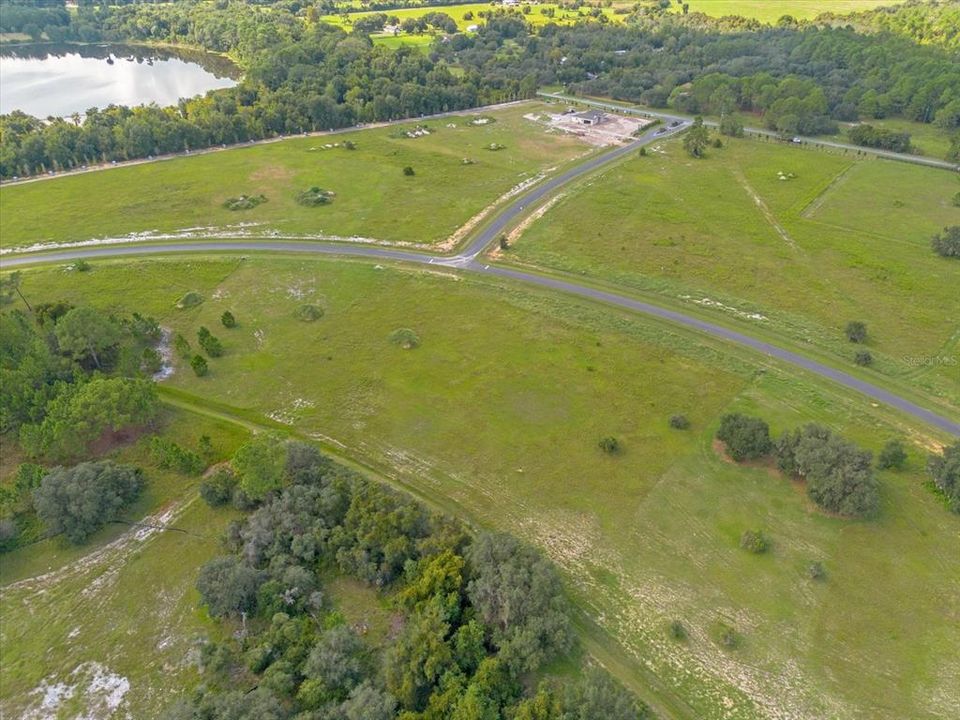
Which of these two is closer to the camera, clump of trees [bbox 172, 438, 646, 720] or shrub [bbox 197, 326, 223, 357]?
clump of trees [bbox 172, 438, 646, 720]

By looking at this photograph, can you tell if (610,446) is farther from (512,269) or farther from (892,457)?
(512,269)

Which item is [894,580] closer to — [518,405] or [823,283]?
[518,405]

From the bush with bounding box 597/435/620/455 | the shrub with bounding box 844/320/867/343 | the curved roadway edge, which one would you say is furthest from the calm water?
the shrub with bounding box 844/320/867/343

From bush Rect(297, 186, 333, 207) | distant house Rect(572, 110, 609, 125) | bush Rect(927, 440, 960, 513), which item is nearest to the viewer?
bush Rect(927, 440, 960, 513)

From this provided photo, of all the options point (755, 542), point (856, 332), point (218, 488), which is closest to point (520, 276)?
point (856, 332)

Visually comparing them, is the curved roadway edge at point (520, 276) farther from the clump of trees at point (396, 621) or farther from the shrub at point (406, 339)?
the clump of trees at point (396, 621)

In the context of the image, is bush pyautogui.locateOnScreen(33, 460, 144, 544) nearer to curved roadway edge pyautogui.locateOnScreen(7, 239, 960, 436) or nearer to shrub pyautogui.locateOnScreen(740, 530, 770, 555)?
curved roadway edge pyautogui.locateOnScreen(7, 239, 960, 436)

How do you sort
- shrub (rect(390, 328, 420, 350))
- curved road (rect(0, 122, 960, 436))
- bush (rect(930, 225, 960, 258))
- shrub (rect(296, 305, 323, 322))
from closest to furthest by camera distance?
curved road (rect(0, 122, 960, 436))
shrub (rect(390, 328, 420, 350))
shrub (rect(296, 305, 323, 322))
bush (rect(930, 225, 960, 258))
